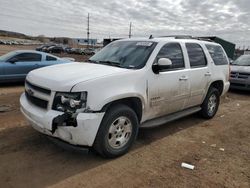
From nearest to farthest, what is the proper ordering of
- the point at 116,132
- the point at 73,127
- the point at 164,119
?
the point at 73,127 < the point at 116,132 < the point at 164,119

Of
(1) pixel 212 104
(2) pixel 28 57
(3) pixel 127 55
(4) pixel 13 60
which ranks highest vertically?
(3) pixel 127 55

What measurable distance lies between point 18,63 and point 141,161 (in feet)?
25.0

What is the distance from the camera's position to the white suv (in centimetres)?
327

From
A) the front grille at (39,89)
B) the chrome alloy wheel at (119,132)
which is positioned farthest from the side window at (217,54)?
the front grille at (39,89)

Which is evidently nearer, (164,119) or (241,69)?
(164,119)

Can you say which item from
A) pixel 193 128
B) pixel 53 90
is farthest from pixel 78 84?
pixel 193 128

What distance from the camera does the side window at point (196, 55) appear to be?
521 centimetres

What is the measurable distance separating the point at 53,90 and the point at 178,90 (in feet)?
8.15

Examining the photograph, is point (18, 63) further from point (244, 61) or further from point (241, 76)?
point (244, 61)

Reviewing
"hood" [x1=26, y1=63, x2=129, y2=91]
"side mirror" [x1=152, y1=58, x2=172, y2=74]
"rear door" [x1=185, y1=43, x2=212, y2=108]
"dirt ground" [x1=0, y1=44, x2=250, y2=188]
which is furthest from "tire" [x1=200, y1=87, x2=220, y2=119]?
"hood" [x1=26, y1=63, x2=129, y2=91]

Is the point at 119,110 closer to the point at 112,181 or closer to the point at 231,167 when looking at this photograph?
the point at 112,181

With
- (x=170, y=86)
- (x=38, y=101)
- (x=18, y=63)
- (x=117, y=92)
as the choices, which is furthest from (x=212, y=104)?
(x=18, y=63)

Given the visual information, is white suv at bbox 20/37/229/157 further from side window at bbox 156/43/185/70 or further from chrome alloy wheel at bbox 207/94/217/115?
chrome alloy wheel at bbox 207/94/217/115

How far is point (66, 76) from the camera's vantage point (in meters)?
3.48
